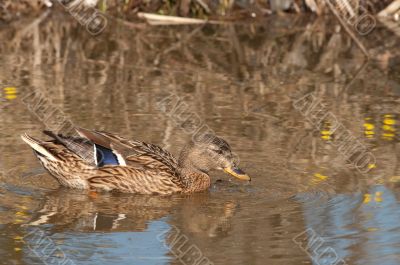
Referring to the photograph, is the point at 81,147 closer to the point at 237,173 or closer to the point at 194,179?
the point at 194,179

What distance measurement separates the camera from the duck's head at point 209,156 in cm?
979

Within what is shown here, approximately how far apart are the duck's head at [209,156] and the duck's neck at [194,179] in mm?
81

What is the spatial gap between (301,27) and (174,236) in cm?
919

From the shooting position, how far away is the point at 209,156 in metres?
9.97

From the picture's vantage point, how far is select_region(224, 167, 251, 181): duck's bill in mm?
9602

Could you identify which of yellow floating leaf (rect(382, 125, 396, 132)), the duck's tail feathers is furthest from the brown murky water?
the duck's tail feathers

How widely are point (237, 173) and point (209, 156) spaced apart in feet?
1.32

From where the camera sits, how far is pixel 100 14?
1702 centimetres

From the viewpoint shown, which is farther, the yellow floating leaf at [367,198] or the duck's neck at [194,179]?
the duck's neck at [194,179]

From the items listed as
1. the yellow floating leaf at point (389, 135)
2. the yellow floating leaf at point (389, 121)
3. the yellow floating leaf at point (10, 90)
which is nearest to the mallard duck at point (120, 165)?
the yellow floating leaf at point (389, 135)

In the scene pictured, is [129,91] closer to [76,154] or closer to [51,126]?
[51,126]

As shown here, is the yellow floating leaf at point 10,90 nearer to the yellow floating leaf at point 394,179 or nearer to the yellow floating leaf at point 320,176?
the yellow floating leaf at point 320,176

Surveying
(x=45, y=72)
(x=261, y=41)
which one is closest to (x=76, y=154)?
(x=45, y=72)

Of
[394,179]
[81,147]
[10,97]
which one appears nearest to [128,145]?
[81,147]
